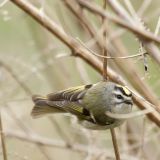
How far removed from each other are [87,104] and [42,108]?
198 mm

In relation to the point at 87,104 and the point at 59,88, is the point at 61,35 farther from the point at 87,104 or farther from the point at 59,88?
the point at 59,88

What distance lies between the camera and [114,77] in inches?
91.0

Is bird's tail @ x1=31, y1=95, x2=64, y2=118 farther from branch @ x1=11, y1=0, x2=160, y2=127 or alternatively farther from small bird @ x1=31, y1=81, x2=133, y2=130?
branch @ x1=11, y1=0, x2=160, y2=127

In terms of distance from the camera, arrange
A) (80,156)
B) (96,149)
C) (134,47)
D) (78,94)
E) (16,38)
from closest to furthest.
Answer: (78,94) < (96,149) < (80,156) < (134,47) < (16,38)

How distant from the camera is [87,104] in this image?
244cm

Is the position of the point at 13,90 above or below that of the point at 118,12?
above

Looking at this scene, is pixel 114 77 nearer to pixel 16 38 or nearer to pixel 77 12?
pixel 77 12

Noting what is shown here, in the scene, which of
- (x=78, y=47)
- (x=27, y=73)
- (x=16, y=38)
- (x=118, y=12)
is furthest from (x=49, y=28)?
(x=16, y=38)

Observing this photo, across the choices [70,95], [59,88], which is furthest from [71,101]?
[59,88]

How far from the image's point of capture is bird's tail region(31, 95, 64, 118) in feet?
7.95

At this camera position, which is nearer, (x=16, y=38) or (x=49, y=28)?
(x=49, y=28)

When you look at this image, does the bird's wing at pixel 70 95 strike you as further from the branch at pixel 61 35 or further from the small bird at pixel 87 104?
the branch at pixel 61 35

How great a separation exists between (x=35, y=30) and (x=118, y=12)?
1.37 meters

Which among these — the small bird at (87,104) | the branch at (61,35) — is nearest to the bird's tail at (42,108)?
the small bird at (87,104)
